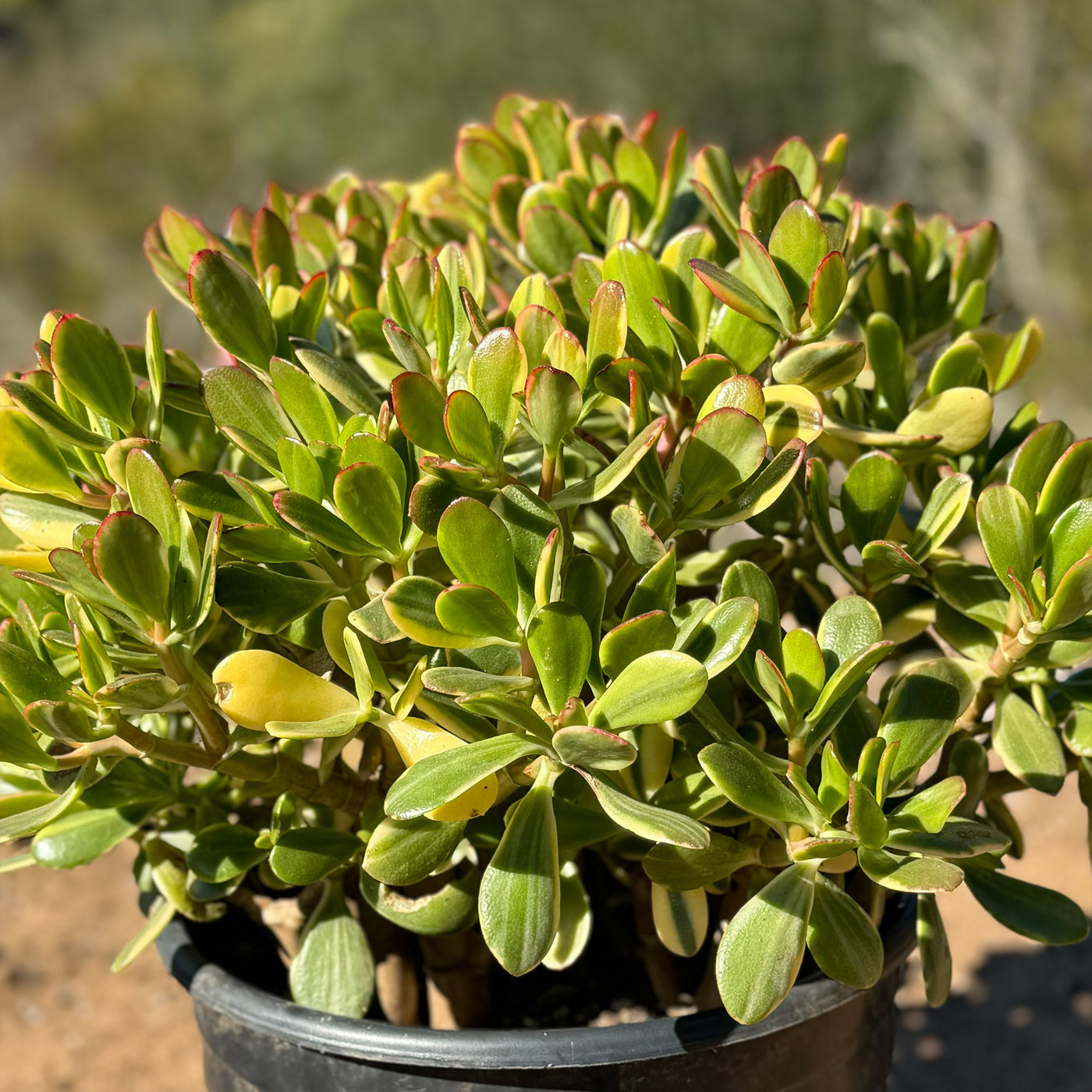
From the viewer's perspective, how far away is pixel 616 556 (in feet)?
2.51

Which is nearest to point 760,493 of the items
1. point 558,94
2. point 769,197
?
point 769,197

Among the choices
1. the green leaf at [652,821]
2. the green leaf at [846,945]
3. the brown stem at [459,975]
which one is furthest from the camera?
the brown stem at [459,975]

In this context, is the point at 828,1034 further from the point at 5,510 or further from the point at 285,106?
the point at 285,106

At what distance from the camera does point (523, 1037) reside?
0.69m

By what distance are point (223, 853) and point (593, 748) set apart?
327 mm

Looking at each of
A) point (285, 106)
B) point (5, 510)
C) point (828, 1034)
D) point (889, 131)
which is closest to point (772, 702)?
point (828, 1034)

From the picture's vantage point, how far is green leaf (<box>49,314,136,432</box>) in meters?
0.60

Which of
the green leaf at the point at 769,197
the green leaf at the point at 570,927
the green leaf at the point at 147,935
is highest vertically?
the green leaf at the point at 769,197

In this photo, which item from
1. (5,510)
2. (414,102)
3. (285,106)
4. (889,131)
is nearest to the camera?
(5,510)

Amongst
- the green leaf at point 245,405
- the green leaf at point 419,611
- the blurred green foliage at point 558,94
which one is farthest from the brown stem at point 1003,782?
the blurred green foliage at point 558,94

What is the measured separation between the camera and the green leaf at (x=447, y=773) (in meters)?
0.53

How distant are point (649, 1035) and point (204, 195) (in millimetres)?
11470

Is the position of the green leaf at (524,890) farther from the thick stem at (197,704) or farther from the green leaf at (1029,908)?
the green leaf at (1029,908)

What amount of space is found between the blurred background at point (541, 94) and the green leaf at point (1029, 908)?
493 cm
